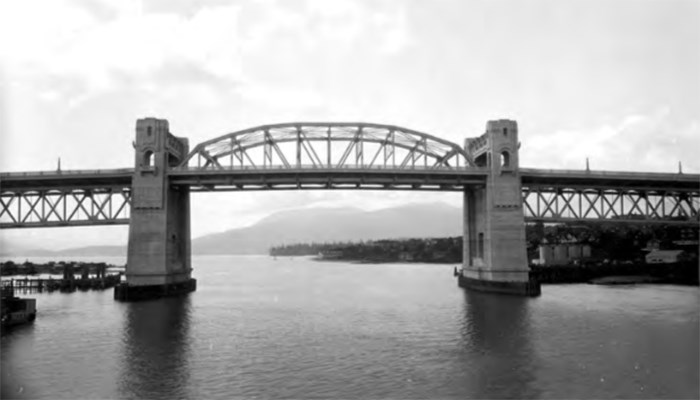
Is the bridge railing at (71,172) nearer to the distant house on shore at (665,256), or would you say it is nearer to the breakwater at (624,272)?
the breakwater at (624,272)

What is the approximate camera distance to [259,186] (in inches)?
2687

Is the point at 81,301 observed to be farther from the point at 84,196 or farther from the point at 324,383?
the point at 324,383

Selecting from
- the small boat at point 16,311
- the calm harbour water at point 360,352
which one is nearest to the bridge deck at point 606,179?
the calm harbour water at point 360,352

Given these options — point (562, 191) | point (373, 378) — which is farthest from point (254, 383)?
point (562, 191)

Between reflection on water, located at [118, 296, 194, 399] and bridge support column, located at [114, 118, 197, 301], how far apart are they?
7.90 meters

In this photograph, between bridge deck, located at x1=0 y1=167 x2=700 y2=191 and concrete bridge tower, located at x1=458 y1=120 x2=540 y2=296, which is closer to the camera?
bridge deck, located at x1=0 y1=167 x2=700 y2=191

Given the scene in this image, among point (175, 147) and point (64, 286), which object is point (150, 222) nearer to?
point (175, 147)

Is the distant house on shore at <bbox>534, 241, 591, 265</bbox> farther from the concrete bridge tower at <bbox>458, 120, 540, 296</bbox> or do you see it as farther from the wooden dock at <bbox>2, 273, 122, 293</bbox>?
the wooden dock at <bbox>2, 273, 122, 293</bbox>

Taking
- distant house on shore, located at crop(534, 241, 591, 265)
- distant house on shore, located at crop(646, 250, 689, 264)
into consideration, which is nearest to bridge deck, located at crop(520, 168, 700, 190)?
distant house on shore, located at crop(646, 250, 689, 264)

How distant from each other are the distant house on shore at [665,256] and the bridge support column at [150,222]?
3549 inches

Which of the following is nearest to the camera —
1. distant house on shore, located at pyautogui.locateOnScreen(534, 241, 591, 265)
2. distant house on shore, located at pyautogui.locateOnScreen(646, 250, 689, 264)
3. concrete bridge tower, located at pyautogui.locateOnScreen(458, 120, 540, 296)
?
concrete bridge tower, located at pyautogui.locateOnScreen(458, 120, 540, 296)

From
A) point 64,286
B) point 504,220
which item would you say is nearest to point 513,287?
point 504,220

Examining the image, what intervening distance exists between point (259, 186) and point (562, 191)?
40.7m

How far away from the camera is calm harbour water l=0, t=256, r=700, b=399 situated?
23969 mm
